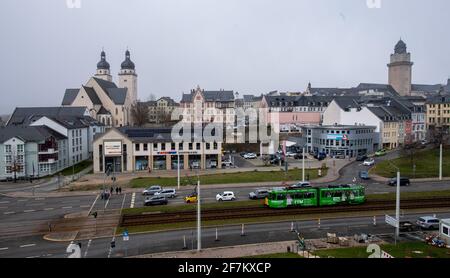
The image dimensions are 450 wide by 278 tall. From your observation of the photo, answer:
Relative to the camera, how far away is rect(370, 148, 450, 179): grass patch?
2840cm

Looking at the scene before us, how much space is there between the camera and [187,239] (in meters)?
14.1

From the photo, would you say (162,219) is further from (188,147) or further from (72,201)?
(188,147)

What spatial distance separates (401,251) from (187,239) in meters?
7.13

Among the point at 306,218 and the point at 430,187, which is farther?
the point at 430,187

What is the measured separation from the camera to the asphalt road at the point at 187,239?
42.4 feet

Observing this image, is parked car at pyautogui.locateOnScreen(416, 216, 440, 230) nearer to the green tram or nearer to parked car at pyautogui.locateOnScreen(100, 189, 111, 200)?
the green tram

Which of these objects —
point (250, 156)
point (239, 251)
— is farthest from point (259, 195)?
point (250, 156)

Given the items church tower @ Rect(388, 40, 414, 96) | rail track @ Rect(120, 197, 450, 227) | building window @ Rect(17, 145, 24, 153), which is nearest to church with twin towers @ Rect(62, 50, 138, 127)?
building window @ Rect(17, 145, 24, 153)

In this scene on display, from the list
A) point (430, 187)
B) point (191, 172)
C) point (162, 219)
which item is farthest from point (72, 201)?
point (430, 187)

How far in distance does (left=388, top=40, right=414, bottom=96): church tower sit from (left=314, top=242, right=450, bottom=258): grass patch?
76054 mm

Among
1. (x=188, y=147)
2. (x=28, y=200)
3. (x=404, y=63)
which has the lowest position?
(x=28, y=200)

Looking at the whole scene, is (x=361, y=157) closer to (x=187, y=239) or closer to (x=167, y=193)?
(x=167, y=193)

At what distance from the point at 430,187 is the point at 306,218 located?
445 inches
